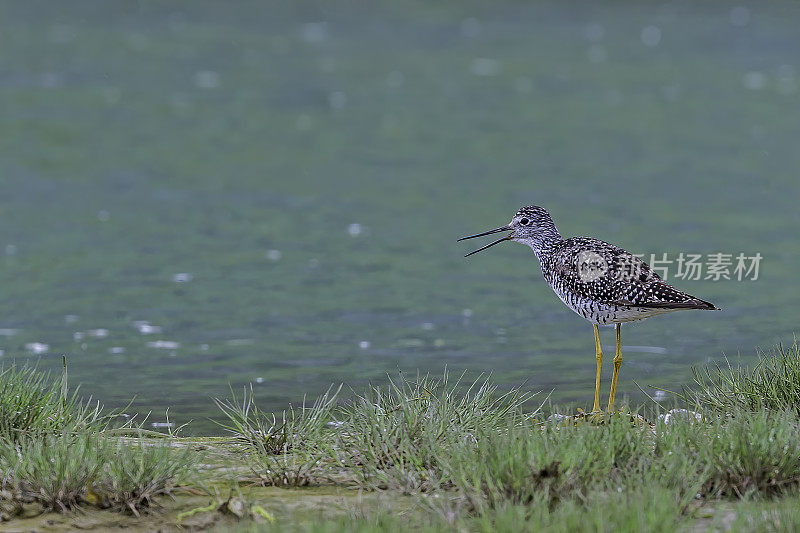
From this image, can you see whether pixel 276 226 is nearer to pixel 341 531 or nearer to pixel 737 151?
pixel 737 151

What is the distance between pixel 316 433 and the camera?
27.5 feet

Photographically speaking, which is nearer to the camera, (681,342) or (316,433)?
(316,433)

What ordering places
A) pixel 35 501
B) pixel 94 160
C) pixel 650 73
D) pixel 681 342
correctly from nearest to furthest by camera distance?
1. pixel 35 501
2. pixel 681 342
3. pixel 94 160
4. pixel 650 73

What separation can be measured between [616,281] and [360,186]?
15.2 meters

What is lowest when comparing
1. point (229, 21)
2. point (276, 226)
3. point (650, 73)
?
point (276, 226)

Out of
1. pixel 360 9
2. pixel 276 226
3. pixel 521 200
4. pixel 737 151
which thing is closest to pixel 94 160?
pixel 276 226

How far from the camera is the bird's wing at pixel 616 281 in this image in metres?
9.27

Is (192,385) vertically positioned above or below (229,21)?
below

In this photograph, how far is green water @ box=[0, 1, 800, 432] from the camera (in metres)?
13.8

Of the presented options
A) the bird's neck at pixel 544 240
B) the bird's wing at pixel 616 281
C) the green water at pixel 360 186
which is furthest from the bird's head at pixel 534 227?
the green water at pixel 360 186

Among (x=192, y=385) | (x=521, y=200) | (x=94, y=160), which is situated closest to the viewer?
(x=192, y=385)

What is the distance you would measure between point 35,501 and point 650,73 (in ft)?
110

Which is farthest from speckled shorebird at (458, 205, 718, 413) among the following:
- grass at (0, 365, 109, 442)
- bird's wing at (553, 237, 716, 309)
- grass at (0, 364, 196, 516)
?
grass at (0, 365, 109, 442)

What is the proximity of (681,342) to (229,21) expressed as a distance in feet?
118
